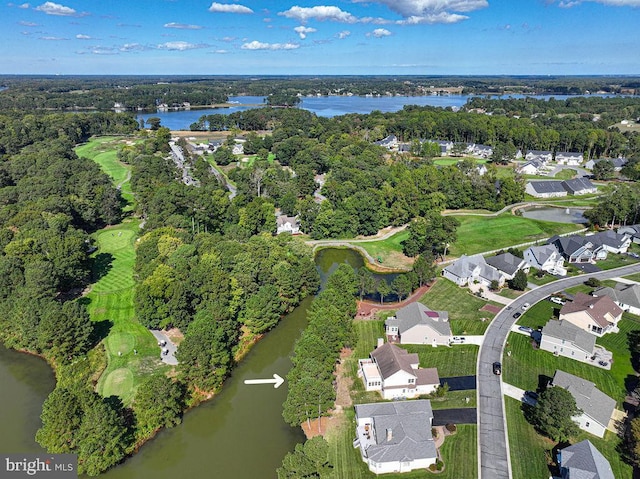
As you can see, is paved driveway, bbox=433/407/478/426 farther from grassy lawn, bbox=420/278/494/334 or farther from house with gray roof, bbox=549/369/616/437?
grassy lawn, bbox=420/278/494/334

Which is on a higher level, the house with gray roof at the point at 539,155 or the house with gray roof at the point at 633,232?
the house with gray roof at the point at 539,155

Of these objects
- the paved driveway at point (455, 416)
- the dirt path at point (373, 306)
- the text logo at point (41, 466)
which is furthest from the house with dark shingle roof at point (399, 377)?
the text logo at point (41, 466)

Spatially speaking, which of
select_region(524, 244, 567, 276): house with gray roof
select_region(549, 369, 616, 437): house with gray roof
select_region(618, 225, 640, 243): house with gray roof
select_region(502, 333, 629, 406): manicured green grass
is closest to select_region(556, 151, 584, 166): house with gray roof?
select_region(618, 225, 640, 243): house with gray roof

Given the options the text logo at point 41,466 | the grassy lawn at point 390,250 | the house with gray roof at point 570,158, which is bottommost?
the text logo at point 41,466

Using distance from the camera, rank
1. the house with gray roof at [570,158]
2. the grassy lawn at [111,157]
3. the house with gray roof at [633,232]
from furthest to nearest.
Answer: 1. the house with gray roof at [570,158]
2. the grassy lawn at [111,157]
3. the house with gray roof at [633,232]

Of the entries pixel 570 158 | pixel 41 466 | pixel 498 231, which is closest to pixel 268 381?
pixel 41 466

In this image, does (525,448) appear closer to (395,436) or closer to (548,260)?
(395,436)

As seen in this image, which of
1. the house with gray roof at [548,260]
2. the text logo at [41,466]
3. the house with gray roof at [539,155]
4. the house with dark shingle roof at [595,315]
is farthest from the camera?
the house with gray roof at [539,155]

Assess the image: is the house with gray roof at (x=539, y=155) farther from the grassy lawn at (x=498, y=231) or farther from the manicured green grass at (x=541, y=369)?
the manicured green grass at (x=541, y=369)
